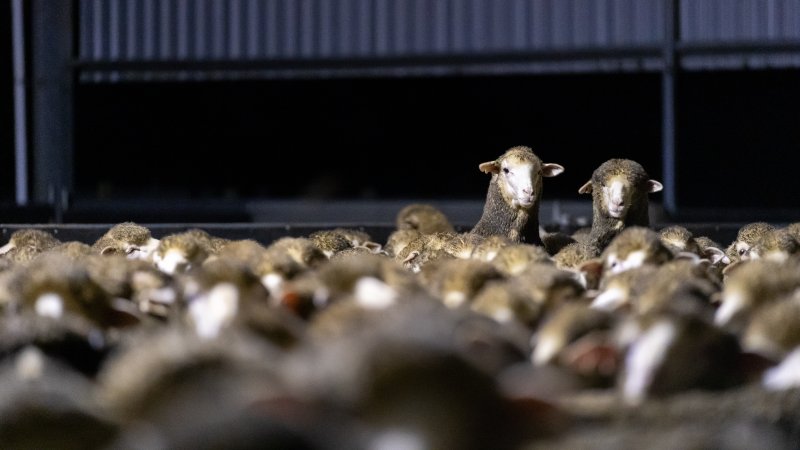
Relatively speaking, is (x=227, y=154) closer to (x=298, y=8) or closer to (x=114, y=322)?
(x=298, y=8)

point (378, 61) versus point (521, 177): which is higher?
point (378, 61)

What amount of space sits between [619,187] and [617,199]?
0.05 meters

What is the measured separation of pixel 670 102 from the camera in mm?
7227

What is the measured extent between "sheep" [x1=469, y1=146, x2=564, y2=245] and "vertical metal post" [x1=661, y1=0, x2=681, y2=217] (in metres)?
3.46

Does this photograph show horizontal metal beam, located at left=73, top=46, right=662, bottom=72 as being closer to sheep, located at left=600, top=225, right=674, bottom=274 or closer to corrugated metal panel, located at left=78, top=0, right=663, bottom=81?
corrugated metal panel, located at left=78, top=0, right=663, bottom=81

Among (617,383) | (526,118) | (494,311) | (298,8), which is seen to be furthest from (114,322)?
(526,118)

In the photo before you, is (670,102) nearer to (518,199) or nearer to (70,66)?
(518,199)

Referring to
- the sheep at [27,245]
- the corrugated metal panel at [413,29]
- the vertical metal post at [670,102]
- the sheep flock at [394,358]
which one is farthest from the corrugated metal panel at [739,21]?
the sheep flock at [394,358]

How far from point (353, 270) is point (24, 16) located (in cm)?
709

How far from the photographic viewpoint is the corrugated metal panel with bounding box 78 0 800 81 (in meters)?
7.70

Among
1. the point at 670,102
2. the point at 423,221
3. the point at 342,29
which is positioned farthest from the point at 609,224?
the point at 342,29

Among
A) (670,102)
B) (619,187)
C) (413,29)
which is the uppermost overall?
(413,29)

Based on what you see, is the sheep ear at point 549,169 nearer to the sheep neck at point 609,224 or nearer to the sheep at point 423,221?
the sheep neck at point 609,224

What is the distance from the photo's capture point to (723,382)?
4.08 feet
